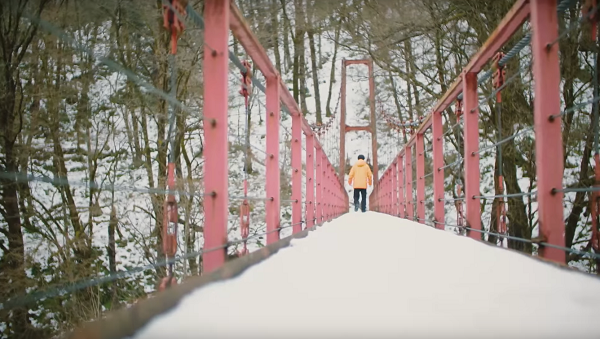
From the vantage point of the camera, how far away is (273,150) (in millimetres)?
2053

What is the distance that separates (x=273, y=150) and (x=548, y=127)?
3.60ft

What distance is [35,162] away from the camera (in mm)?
4207

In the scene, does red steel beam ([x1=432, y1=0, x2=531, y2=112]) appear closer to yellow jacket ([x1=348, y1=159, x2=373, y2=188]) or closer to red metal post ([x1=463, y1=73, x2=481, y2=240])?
red metal post ([x1=463, y1=73, x2=481, y2=240])

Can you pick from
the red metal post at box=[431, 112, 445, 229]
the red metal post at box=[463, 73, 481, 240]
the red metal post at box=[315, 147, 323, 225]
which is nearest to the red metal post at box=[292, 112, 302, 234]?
the red metal post at box=[463, 73, 481, 240]

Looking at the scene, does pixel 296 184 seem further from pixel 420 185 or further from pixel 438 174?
pixel 420 185

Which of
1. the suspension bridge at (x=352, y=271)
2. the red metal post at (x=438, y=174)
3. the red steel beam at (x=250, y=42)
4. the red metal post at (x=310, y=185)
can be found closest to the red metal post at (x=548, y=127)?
the suspension bridge at (x=352, y=271)

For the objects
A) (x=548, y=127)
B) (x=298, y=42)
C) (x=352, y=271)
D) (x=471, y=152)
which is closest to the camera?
(x=352, y=271)

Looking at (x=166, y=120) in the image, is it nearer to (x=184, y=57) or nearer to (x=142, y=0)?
(x=184, y=57)

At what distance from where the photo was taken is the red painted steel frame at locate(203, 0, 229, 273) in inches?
51.2

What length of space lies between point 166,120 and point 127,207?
3.79ft

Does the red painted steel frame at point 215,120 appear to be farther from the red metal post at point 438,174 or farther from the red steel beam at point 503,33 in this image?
the red metal post at point 438,174

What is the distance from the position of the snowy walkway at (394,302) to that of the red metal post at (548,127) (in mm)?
132

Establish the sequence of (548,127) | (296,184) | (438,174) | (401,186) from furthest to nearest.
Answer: (401,186) < (438,174) < (296,184) < (548,127)

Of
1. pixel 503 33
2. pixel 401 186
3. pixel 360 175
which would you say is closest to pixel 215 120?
pixel 503 33
